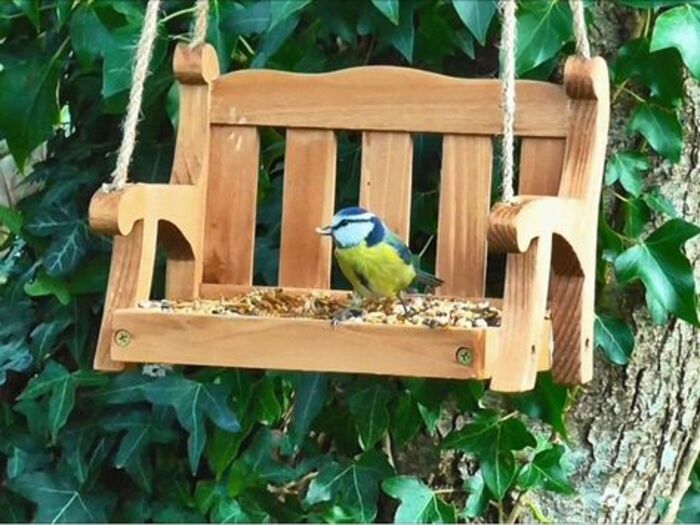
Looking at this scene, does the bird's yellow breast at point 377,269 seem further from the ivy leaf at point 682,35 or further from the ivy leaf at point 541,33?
the ivy leaf at point 682,35

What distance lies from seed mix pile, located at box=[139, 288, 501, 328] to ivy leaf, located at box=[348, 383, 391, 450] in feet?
0.92

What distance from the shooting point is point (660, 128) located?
174 cm

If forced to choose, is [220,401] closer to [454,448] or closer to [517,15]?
[454,448]

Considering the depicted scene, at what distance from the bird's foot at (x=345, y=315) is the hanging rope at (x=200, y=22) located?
1.27 ft

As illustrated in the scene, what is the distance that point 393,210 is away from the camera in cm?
158

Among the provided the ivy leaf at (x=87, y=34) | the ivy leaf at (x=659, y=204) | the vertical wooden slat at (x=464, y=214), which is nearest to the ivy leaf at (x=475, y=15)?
the vertical wooden slat at (x=464, y=214)

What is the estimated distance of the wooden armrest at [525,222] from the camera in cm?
119

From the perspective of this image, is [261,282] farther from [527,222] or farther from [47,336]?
[527,222]

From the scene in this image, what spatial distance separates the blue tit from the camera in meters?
1.43

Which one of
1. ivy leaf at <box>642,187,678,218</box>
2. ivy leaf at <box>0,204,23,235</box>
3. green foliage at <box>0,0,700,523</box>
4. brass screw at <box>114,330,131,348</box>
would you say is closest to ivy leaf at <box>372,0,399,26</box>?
green foliage at <box>0,0,700,523</box>

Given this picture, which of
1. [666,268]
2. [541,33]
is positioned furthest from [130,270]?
[666,268]

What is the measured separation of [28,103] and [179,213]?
37 cm

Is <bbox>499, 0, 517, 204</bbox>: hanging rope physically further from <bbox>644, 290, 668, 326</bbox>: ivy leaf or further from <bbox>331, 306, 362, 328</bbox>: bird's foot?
<bbox>644, 290, 668, 326</bbox>: ivy leaf

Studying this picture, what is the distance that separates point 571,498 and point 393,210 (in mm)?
617
